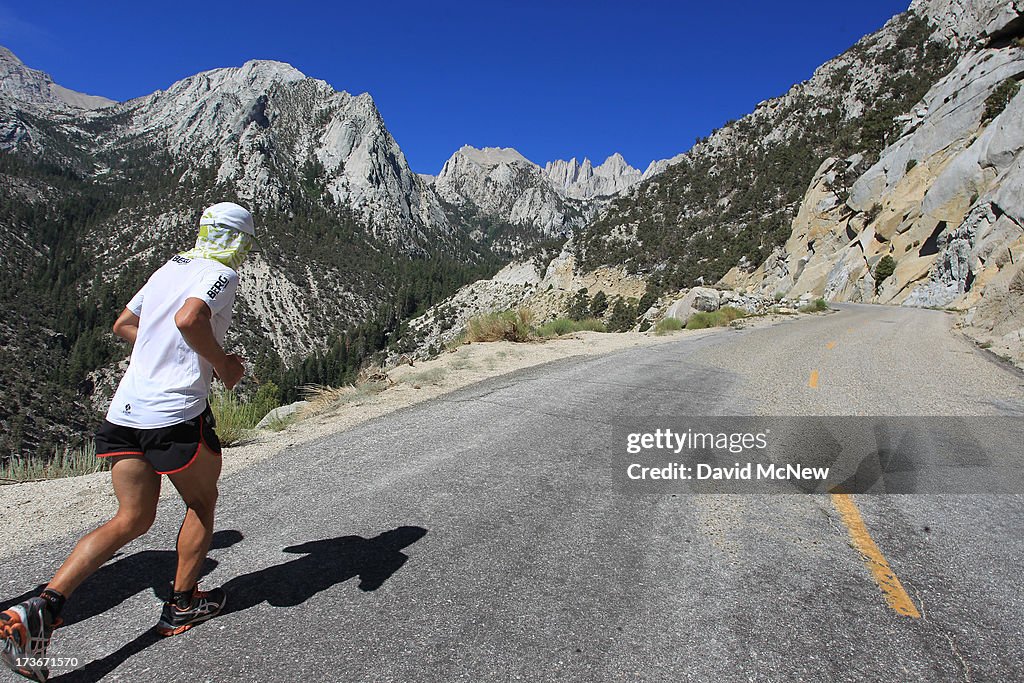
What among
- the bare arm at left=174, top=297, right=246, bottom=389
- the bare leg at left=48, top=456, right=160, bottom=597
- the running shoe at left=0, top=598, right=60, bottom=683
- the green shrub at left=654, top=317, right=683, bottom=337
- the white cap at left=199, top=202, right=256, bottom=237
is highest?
the white cap at left=199, top=202, right=256, bottom=237

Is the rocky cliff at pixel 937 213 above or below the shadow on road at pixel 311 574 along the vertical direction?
above

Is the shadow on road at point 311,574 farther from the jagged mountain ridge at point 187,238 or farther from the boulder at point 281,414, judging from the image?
the jagged mountain ridge at point 187,238

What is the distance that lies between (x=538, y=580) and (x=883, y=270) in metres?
38.7

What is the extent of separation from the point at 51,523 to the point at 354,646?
2.64 m

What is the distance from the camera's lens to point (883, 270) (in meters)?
33.7

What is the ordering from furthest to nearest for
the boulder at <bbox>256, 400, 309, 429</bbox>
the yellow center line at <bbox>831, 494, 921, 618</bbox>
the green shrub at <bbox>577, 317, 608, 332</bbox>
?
1. the green shrub at <bbox>577, 317, 608, 332</bbox>
2. the boulder at <bbox>256, 400, 309, 429</bbox>
3. the yellow center line at <bbox>831, 494, 921, 618</bbox>

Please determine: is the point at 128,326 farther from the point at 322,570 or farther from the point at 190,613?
the point at 322,570

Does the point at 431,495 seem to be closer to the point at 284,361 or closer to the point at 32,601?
the point at 32,601

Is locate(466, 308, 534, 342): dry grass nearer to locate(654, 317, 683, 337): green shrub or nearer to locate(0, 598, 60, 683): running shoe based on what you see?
locate(654, 317, 683, 337): green shrub

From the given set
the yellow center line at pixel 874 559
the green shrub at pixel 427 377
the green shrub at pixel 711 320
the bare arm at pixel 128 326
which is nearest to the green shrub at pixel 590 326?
the green shrub at pixel 711 320

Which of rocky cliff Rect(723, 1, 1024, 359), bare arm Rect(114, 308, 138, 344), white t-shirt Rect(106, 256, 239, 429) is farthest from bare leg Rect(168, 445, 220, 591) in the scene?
rocky cliff Rect(723, 1, 1024, 359)

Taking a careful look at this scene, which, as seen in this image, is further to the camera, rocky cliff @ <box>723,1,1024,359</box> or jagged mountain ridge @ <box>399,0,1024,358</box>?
jagged mountain ridge @ <box>399,0,1024,358</box>

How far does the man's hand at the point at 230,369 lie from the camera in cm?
256

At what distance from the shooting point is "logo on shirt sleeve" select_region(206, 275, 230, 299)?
2.46 meters
